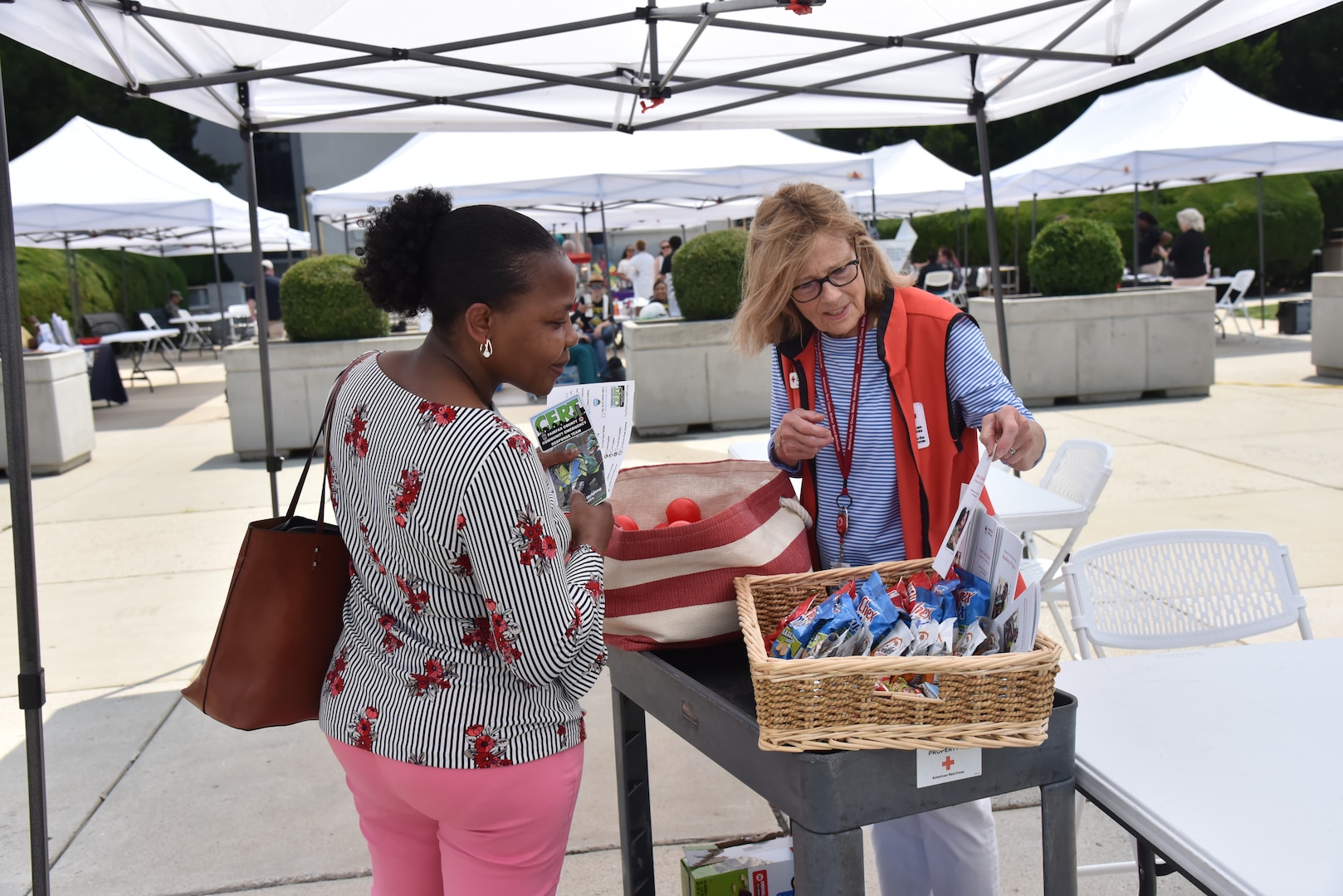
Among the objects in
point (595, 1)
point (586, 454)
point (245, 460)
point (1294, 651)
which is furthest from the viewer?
point (245, 460)

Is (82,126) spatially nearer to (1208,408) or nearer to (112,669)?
(112,669)

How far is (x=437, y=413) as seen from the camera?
152 centimetres

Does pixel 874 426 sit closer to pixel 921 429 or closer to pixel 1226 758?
pixel 921 429

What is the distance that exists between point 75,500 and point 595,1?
661 cm

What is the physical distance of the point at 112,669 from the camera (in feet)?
15.8

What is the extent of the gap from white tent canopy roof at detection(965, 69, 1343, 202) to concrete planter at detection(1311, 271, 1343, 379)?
245 centimetres

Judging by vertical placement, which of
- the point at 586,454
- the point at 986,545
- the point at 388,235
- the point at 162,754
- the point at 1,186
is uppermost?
the point at 1,186

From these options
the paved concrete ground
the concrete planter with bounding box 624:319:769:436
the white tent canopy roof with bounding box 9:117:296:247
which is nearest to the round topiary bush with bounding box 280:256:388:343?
the paved concrete ground

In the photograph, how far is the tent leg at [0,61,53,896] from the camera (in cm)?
239

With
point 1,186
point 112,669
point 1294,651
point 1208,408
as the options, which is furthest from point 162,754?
point 1208,408

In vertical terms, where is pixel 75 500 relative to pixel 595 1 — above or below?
below

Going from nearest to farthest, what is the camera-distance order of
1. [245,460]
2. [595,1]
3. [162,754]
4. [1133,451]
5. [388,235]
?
[388,235] → [595,1] → [162,754] → [1133,451] → [245,460]

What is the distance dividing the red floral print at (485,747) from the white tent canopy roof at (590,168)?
9.35 meters

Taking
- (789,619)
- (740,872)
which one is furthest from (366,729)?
(740,872)
